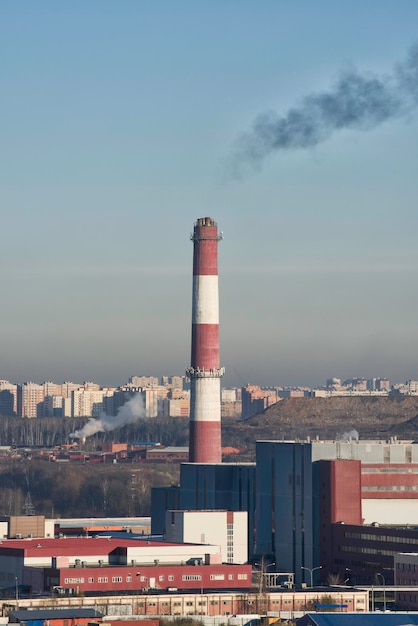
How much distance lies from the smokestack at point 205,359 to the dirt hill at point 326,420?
69.5 metres

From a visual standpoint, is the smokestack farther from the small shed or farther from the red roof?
the small shed

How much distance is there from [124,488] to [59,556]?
221ft

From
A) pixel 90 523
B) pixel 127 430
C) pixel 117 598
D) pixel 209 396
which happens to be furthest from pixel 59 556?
pixel 127 430

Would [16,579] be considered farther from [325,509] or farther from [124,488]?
[124,488]

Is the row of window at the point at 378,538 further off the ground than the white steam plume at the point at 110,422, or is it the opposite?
the white steam plume at the point at 110,422

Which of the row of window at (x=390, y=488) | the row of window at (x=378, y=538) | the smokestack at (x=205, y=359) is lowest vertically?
the row of window at (x=378, y=538)

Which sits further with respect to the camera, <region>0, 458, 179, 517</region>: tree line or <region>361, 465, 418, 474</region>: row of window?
<region>0, 458, 179, 517</region>: tree line

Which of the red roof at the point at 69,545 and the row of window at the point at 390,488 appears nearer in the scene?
the red roof at the point at 69,545

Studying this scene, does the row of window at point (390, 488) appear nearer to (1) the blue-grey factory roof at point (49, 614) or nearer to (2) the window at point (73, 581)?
(2) the window at point (73, 581)

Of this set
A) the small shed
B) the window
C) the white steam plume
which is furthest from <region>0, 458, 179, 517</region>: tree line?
the small shed

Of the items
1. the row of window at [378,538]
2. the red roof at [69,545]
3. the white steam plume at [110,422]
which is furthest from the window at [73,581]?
the white steam plume at [110,422]

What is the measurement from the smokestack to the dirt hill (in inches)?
2736

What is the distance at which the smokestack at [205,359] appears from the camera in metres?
88.5

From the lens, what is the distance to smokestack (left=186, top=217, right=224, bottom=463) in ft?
290
